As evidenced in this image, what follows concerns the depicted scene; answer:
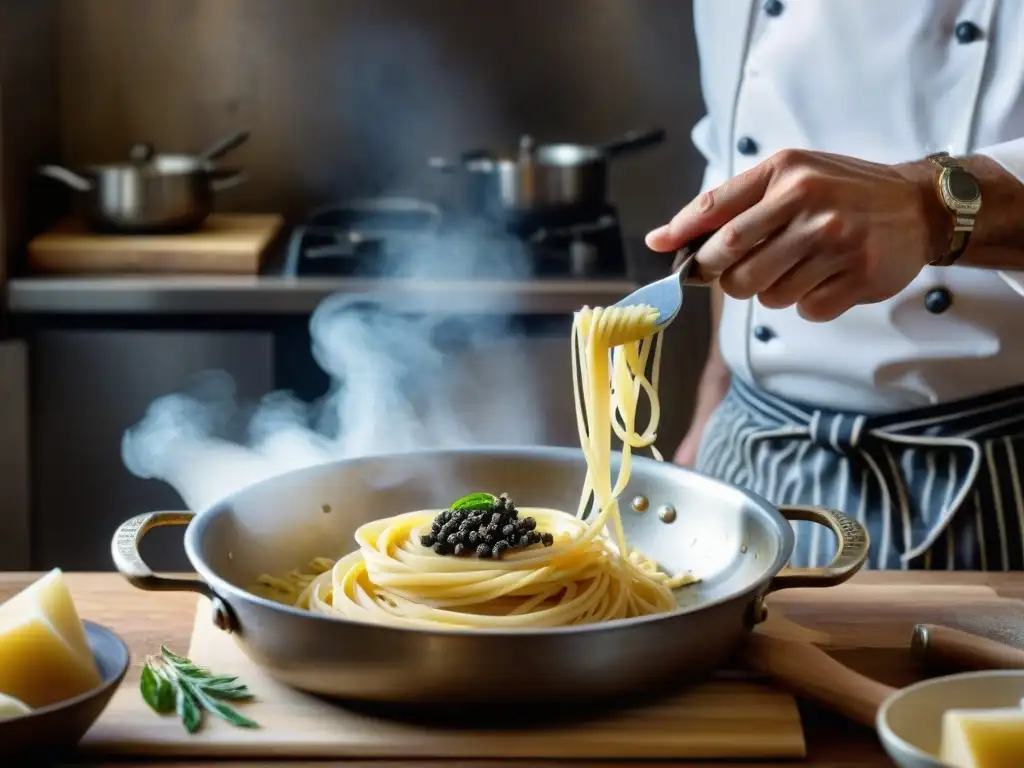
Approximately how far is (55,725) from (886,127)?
1383mm

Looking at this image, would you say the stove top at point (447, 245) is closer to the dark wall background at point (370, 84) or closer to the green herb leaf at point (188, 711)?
the dark wall background at point (370, 84)

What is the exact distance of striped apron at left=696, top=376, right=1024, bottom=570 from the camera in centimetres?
187

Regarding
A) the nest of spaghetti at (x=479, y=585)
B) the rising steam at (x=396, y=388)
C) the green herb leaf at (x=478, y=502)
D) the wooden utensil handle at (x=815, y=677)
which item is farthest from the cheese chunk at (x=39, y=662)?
the rising steam at (x=396, y=388)

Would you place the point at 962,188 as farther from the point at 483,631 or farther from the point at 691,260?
the point at 483,631

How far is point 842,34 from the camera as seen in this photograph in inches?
75.3

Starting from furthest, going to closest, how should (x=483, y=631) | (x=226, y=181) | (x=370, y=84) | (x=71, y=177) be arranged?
(x=370, y=84)
(x=226, y=181)
(x=71, y=177)
(x=483, y=631)

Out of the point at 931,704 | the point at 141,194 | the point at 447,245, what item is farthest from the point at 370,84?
the point at 931,704

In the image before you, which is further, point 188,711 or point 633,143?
point 633,143

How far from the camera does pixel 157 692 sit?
1212 millimetres

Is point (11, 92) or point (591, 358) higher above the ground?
point (11, 92)

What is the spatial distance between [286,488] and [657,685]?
528mm

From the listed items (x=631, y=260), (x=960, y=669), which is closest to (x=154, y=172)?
(x=631, y=260)

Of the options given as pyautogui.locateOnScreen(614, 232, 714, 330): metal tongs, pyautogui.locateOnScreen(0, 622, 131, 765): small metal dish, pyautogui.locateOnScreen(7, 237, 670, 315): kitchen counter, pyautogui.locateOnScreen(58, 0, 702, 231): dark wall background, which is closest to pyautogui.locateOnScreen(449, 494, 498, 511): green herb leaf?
pyautogui.locateOnScreen(614, 232, 714, 330): metal tongs

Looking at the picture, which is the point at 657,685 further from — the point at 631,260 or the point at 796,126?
the point at 631,260
